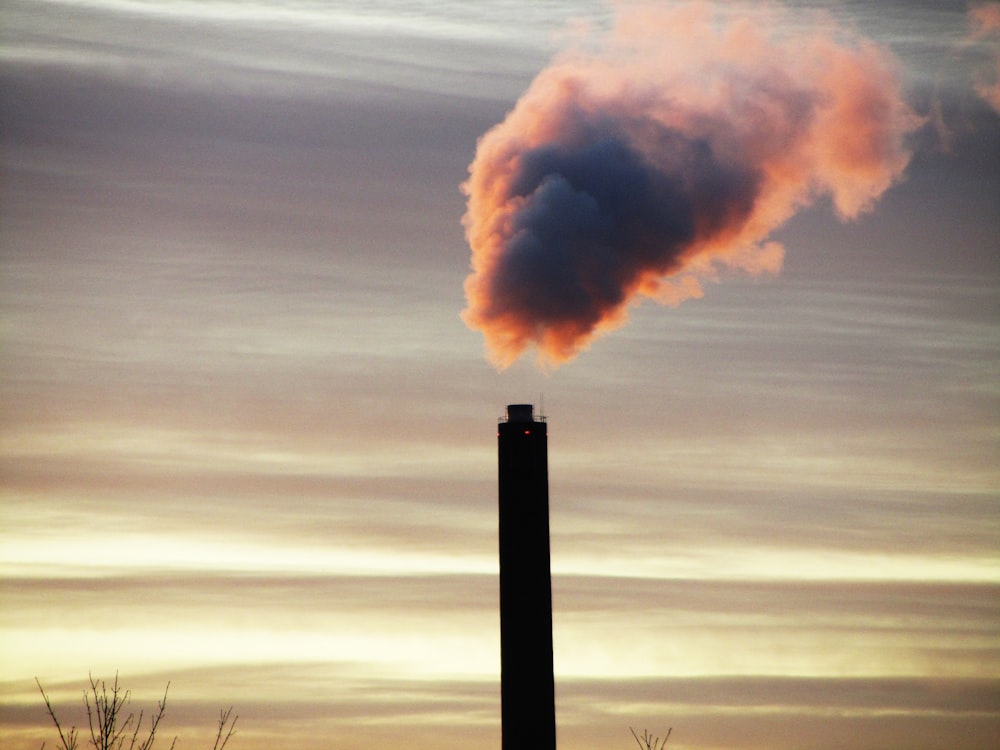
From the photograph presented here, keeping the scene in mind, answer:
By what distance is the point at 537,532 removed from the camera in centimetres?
5516

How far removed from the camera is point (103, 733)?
45531mm

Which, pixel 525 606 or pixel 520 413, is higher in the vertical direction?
pixel 520 413

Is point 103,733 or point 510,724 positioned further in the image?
point 510,724

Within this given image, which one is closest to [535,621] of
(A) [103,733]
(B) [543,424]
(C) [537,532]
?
(C) [537,532]

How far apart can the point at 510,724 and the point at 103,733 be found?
45.6 feet

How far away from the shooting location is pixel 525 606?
5478 cm

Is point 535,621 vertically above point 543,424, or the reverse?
point 543,424

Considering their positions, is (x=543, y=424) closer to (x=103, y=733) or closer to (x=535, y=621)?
(x=535, y=621)

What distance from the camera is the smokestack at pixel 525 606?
54688mm

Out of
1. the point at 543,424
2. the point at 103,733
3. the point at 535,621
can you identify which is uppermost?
the point at 543,424

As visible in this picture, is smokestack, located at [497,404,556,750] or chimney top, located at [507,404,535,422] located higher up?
chimney top, located at [507,404,535,422]

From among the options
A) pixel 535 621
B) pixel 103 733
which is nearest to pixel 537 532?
pixel 535 621

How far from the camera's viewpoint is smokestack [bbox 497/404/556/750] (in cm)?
5469

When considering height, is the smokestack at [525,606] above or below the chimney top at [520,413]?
below
